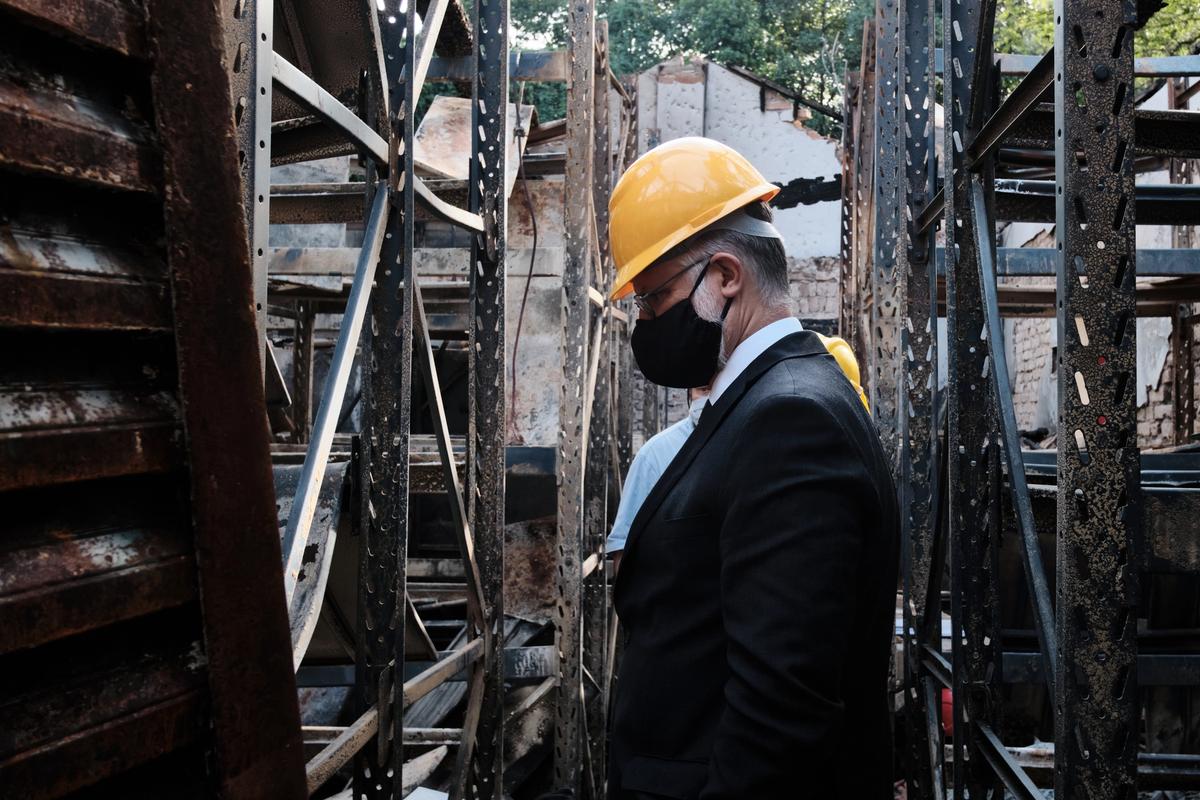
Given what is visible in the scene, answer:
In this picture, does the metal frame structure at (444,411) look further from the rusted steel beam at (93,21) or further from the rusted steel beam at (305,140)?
the rusted steel beam at (93,21)

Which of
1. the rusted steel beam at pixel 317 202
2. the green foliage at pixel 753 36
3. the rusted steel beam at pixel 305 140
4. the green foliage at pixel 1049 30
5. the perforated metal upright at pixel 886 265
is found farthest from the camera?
the green foliage at pixel 753 36

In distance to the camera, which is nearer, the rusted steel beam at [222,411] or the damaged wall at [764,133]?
the rusted steel beam at [222,411]

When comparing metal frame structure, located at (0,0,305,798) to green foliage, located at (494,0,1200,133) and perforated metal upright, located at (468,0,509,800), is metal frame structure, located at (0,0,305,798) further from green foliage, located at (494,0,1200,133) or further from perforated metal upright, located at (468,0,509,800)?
green foliage, located at (494,0,1200,133)

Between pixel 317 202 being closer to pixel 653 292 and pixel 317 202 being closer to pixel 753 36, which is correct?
pixel 653 292

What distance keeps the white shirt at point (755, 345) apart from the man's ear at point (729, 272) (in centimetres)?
11

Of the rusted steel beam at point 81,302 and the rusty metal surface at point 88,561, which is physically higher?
the rusted steel beam at point 81,302

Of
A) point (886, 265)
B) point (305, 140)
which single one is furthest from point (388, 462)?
point (886, 265)

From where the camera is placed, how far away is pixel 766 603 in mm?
1512

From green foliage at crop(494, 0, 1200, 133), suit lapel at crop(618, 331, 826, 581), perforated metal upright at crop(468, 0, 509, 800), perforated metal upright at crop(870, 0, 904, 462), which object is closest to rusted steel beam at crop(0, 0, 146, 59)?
suit lapel at crop(618, 331, 826, 581)

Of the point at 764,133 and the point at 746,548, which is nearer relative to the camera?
the point at 746,548

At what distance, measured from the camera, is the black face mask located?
1.98 meters

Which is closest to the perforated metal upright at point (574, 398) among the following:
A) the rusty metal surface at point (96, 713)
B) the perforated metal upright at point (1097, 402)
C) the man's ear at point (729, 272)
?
Answer: the man's ear at point (729, 272)

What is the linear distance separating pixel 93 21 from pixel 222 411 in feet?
1.51

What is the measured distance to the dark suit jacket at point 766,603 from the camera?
59.5 inches
